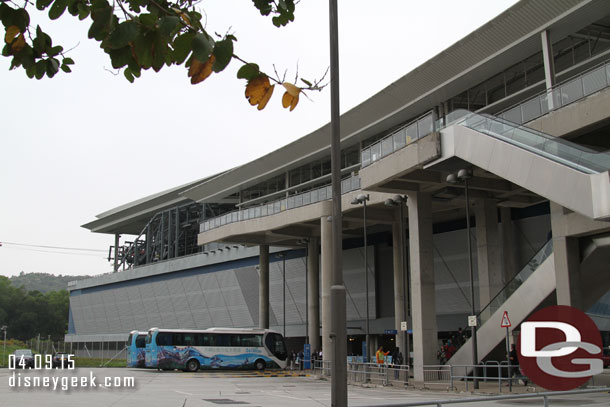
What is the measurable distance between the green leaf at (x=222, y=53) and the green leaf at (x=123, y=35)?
0.58 m

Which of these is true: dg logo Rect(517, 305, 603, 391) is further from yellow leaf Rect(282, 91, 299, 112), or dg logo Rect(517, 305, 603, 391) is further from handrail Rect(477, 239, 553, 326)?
yellow leaf Rect(282, 91, 299, 112)

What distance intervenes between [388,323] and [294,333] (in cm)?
1052

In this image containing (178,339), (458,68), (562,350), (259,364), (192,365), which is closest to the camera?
(562,350)

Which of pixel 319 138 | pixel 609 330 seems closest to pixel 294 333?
pixel 319 138

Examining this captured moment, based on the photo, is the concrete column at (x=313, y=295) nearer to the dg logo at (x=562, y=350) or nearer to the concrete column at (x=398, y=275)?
the concrete column at (x=398, y=275)

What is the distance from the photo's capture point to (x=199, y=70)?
4.71 m

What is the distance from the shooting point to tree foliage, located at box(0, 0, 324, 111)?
4512 mm

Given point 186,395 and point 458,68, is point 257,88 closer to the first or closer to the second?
point 186,395

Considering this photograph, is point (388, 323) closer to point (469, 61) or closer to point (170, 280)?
point (469, 61)

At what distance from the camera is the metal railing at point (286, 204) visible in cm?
3678

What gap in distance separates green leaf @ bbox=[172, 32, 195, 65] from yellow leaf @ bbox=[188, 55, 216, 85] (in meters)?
0.12

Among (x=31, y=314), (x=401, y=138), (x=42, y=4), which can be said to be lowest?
(x=31, y=314)

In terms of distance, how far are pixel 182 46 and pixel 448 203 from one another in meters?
29.7

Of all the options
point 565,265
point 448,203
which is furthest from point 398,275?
point 565,265
